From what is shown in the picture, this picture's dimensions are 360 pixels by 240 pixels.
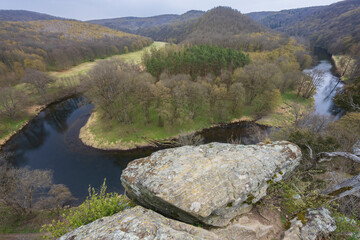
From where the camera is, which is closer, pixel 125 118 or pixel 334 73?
pixel 125 118

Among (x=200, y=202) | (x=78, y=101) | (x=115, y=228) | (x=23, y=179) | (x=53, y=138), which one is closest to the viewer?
(x=115, y=228)

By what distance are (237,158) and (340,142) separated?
51.3ft

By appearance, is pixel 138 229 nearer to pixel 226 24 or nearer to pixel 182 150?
pixel 182 150

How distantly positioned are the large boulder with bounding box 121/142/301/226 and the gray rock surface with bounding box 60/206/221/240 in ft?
2.38

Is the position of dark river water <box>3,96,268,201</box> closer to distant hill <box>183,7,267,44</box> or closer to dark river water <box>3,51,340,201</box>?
dark river water <box>3,51,340,201</box>

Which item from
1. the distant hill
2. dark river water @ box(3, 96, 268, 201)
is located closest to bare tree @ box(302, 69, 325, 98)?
dark river water @ box(3, 96, 268, 201)

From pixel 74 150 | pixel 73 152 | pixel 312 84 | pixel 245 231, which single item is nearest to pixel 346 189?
pixel 245 231

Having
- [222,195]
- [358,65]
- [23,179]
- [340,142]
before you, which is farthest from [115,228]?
[358,65]

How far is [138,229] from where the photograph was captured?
18.4ft

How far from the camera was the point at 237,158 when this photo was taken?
8.65m

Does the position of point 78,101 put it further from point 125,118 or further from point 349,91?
point 349,91

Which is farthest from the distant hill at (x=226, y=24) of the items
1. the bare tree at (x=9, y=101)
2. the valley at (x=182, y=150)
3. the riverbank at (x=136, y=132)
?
the bare tree at (x=9, y=101)

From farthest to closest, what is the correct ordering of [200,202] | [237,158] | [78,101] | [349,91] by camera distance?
[78,101]
[349,91]
[237,158]
[200,202]

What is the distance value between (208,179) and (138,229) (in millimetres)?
3667
